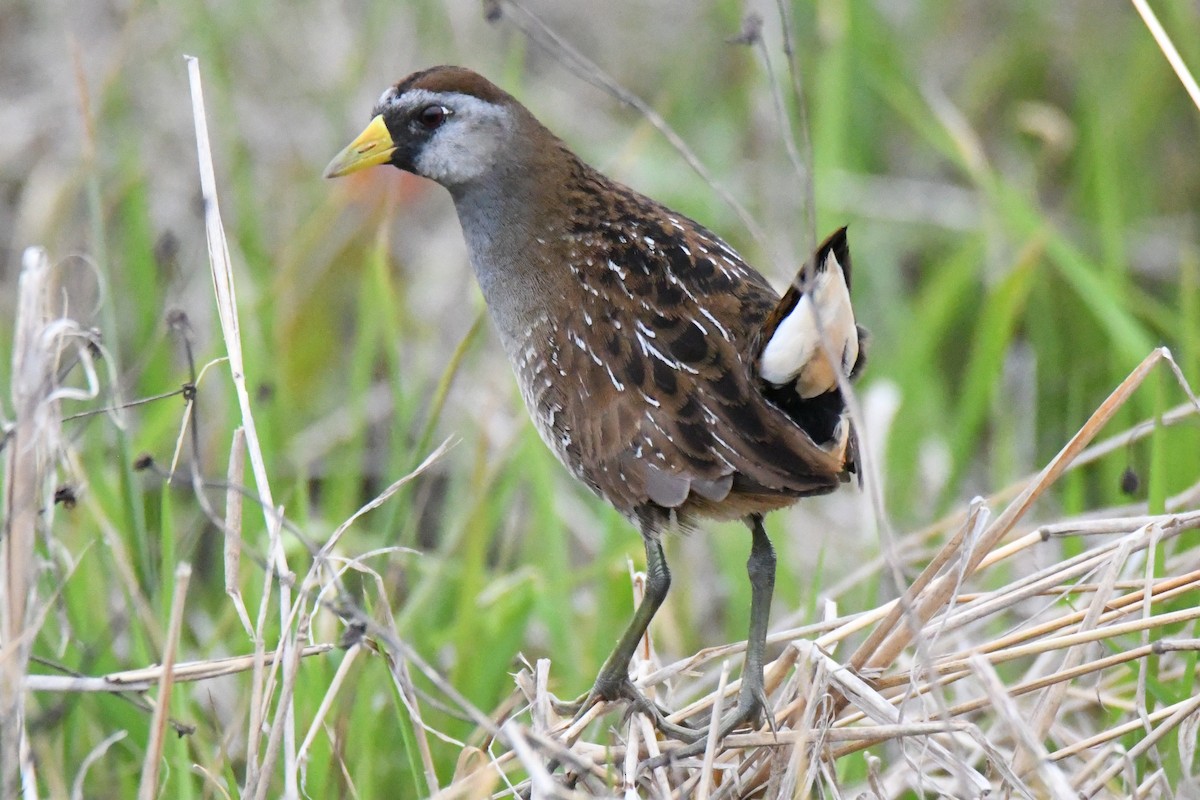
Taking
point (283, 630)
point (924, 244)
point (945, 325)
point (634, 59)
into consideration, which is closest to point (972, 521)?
point (283, 630)

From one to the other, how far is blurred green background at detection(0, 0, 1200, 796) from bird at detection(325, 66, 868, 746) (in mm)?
196

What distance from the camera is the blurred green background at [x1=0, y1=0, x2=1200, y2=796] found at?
279cm

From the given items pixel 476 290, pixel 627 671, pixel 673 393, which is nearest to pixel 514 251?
pixel 673 393

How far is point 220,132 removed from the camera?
4.80 m

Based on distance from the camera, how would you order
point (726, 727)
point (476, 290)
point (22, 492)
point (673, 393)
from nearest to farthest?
1. point (22, 492)
2. point (726, 727)
3. point (673, 393)
4. point (476, 290)

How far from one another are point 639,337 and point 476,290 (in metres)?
1.39

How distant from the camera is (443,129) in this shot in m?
2.63

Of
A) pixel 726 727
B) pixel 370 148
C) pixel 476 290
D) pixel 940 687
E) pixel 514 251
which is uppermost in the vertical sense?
pixel 370 148

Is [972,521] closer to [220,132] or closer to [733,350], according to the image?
[733,350]

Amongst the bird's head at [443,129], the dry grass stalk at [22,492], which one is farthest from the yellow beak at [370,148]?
the dry grass stalk at [22,492]

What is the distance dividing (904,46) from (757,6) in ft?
1.68

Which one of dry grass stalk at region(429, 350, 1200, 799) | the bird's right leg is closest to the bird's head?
the bird's right leg

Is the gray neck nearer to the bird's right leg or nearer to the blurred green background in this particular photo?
the blurred green background

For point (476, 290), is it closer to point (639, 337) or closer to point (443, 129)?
point (443, 129)
